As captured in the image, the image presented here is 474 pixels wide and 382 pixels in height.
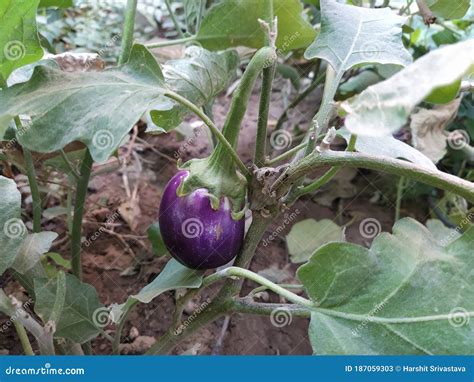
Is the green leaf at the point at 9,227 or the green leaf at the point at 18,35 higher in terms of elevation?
the green leaf at the point at 18,35

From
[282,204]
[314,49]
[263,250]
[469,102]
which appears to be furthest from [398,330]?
[469,102]

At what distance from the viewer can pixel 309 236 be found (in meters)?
0.87

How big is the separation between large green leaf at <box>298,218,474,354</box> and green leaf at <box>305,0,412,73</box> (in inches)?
7.6

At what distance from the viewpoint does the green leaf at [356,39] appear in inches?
23.0

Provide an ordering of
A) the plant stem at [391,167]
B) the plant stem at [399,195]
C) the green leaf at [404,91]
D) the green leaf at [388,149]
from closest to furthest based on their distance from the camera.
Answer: the green leaf at [404,91]
the plant stem at [391,167]
the green leaf at [388,149]
the plant stem at [399,195]

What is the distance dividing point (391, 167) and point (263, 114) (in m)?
0.14

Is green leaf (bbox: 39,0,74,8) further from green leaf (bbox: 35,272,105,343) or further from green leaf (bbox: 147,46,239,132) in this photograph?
green leaf (bbox: 35,272,105,343)

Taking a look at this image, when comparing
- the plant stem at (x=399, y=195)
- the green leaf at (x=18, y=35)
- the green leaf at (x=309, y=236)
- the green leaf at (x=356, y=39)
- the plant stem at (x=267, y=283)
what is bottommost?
the plant stem at (x=399, y=195)

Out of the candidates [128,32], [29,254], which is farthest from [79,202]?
[128,32]

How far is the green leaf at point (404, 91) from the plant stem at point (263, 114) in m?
0.17

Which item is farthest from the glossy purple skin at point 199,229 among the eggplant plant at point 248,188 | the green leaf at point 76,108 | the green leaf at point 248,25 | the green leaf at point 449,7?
the green leaf at point 449,7

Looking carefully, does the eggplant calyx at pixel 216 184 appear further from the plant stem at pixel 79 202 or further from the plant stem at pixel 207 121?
the plant stem at pixel 79 202

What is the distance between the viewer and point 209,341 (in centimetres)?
78

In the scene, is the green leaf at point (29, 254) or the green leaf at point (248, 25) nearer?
the green leaf at point (29, 254)
